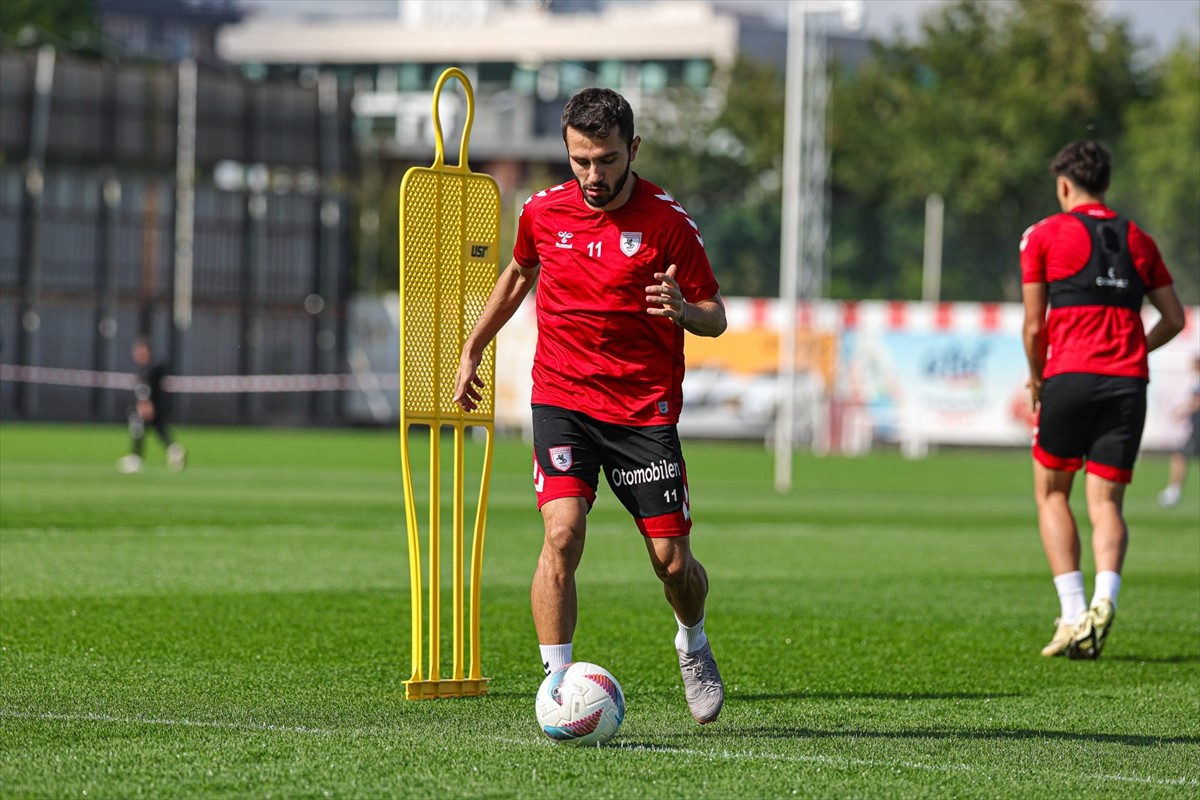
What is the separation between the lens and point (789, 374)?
1212 inches

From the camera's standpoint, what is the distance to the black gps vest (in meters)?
9.55

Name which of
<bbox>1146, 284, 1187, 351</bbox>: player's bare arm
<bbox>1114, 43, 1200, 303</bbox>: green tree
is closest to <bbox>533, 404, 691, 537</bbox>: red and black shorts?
<bbox>1146, 284, 1187, 351</bbox>: player's bare arm

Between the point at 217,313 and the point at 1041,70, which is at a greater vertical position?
the point at 1041,70

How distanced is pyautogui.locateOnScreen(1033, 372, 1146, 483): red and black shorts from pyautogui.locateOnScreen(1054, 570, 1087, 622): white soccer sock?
524 mm

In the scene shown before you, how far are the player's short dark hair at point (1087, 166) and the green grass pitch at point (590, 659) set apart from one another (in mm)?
2300

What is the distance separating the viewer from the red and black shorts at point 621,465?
6754mm

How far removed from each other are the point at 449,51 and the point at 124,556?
3299 inches

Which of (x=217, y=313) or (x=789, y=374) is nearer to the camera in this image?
(x=789, y=374)

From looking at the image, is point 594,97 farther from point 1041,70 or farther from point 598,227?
point 1041,70

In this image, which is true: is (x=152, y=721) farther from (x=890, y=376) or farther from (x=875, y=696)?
(x=890, y=376)

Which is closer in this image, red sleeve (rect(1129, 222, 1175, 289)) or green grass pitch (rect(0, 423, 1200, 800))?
green grass pitch (rect(0, 423, 1200, 800))

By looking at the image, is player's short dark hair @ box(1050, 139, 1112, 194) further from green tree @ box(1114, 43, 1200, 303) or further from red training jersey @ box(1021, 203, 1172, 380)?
green tree @ box(1114, 43, 1200, 303)

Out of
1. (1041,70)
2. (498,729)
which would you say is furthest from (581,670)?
(1041,70)

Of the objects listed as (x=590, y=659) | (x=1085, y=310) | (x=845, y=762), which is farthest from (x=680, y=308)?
(x=1085, y=310)
